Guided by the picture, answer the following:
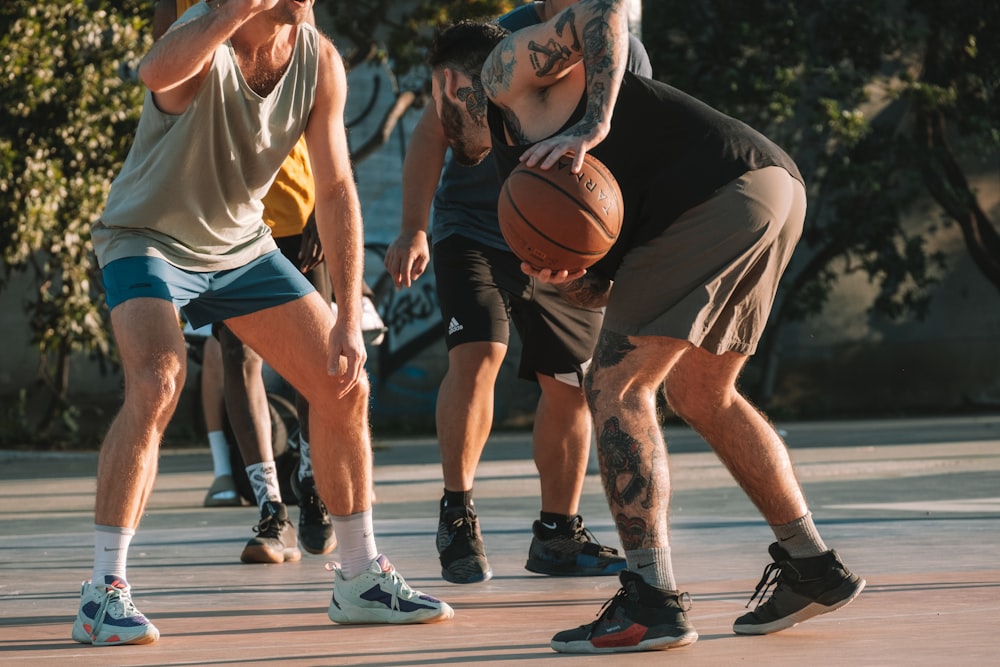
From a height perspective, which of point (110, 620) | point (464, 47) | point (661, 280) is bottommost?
point (110, 620)

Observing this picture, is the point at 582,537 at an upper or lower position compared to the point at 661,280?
lower

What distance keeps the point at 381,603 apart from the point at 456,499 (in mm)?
1138

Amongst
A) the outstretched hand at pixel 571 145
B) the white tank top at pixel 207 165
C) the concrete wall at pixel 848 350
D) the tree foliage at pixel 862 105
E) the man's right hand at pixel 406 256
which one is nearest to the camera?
the outstretched hand at pixel 571 145

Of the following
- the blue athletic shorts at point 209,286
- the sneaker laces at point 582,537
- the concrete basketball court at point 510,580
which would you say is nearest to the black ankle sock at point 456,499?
the concrete basketball court at point 510,580

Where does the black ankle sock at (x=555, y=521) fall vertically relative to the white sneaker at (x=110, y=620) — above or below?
below

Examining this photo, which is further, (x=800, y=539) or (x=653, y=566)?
(x=800, y=539)

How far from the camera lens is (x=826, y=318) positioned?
2047 cm

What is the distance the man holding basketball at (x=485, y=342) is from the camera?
566cm

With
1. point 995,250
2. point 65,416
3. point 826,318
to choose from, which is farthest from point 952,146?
point 65,416

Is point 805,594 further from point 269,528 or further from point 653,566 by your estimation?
point 269,528

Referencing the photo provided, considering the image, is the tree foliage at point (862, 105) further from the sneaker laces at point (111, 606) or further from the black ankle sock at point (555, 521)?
the sneaker laces at point (111, 606)

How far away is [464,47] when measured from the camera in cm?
521

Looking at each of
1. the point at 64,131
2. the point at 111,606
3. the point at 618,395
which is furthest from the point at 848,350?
the point at 111,606

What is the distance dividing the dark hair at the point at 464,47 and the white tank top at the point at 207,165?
0.68 meters
